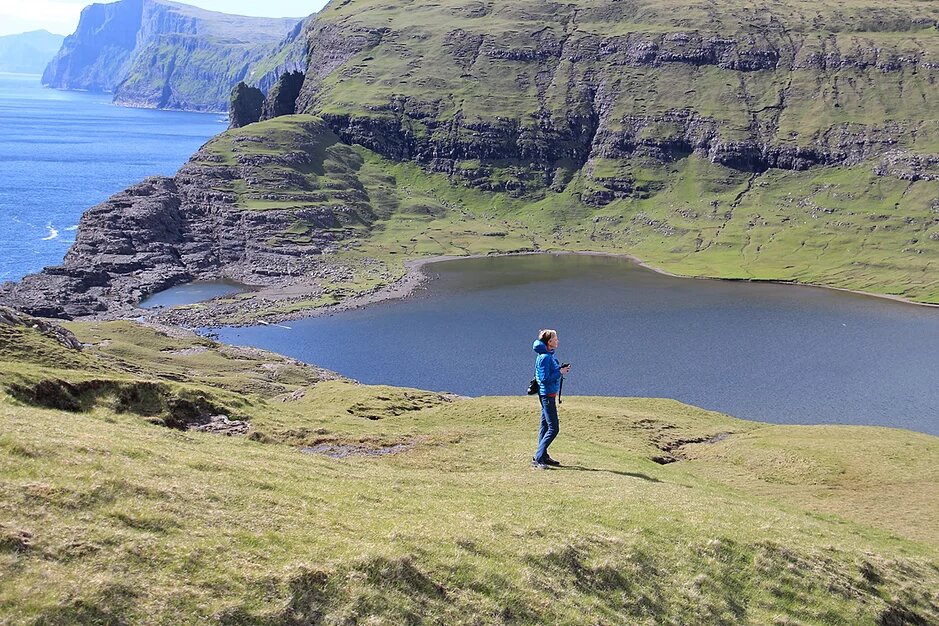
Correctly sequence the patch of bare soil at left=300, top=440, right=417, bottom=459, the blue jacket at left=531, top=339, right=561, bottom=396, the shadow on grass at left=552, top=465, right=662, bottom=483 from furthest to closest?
the patch of bare soil at left=300, top=440, right=417, bottom=459 → the shadow on grass at left=552, top=465, right=662, bottom=483 → the blue jacket at left=531, top=339, right=561, bottom=396

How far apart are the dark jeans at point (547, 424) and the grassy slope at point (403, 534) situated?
1.32 meters

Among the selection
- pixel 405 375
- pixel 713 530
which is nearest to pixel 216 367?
pixel 405 375

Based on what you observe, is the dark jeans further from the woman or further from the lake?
the lake

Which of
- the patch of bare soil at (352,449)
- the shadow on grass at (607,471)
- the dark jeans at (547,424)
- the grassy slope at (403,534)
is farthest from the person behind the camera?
the patch of bare soil at (352,449)

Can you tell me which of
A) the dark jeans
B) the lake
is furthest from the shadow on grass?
the lake

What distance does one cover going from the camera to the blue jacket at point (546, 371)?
3494cm

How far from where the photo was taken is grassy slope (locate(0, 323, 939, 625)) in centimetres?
1758

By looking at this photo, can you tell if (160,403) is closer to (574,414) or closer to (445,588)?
(445,588)

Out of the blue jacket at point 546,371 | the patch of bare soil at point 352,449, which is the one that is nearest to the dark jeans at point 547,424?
the blue jacket at point 546,371

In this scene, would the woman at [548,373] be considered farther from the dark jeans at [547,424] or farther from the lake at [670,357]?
→ the lake at [670,357]

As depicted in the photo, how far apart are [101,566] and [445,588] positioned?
8.64m

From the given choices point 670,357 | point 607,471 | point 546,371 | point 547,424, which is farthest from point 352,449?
point 670,357

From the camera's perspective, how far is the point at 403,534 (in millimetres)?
22188

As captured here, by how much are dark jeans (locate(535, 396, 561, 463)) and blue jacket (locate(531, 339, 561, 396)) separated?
604 millimetres
